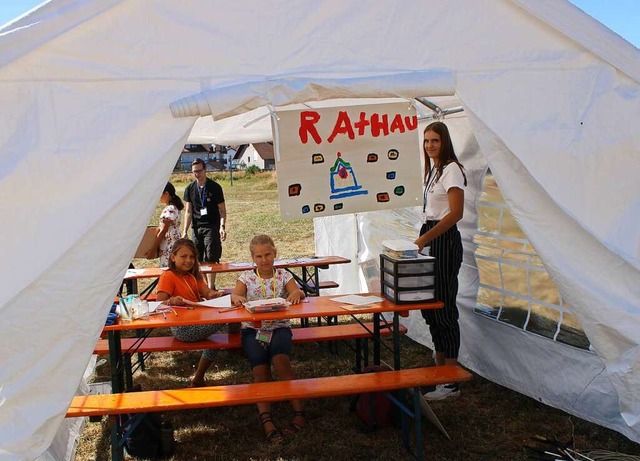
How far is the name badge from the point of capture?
432cm

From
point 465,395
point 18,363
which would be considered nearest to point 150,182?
point 18,363

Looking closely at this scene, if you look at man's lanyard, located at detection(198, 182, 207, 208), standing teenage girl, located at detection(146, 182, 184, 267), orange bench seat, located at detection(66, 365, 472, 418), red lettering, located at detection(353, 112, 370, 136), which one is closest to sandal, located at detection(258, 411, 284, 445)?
orange bench seat, located at detection(66, 365, 472, 418)

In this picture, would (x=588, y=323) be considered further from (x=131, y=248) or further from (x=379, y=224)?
(x=379, y=224)

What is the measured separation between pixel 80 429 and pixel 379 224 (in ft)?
12.6

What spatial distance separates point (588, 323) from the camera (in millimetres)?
3373

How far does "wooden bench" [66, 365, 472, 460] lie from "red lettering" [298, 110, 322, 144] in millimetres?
1683

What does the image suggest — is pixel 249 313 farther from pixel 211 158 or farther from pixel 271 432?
pixel 211 158

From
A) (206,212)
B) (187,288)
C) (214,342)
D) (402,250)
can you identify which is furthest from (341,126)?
(206,212)

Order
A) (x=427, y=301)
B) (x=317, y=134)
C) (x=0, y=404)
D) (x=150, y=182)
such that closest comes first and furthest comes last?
(x=0, y=404) → (x=150, y=182) → (x=427, y=301) → (x=317, y=134)

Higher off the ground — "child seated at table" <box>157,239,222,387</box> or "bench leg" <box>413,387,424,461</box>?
"child seated at table" <box>157,239,222,387</box>

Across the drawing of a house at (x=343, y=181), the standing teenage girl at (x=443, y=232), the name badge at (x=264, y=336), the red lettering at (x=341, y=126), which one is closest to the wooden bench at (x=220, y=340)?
the name badge at (x=264, y=336)

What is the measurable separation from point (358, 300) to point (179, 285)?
1.40 meters

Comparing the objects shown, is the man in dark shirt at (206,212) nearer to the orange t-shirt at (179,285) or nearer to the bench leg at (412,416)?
the orange t-shirt at (179,285)

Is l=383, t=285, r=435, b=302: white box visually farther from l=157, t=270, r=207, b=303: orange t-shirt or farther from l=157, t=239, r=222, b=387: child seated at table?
l=157, t=270, r=207, b=303: orange t-shirt
